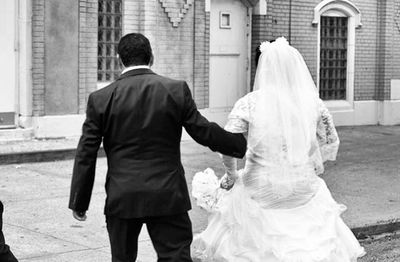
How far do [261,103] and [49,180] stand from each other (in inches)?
219

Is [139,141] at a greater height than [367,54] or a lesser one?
lesser

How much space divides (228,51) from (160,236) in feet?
39.9

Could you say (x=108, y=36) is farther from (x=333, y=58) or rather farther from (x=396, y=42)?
(x=396, y=42)

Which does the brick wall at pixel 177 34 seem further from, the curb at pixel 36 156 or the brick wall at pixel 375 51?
the brick wall at pixel 375 51

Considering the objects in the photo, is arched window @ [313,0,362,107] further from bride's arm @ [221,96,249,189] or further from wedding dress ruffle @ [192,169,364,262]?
bride's arm @ [221,96,249,189]

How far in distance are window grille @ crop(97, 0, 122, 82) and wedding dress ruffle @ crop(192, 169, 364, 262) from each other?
28.2 feet

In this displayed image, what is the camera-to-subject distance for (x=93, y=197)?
1045cm

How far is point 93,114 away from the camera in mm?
5395

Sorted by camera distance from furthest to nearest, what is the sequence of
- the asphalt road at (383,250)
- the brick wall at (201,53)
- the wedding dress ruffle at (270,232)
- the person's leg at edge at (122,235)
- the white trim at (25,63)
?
the brick wall at (201,53) → the white trim at (25,63) → the asphalt road at (383,250) → the wedding dress ruffle at (270,232) → the person's leg at edge at (122,235)

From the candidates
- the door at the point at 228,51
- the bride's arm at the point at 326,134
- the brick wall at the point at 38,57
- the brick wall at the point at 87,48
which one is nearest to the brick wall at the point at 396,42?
the door at the point at 228,51

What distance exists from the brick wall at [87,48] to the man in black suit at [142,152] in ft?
29.9

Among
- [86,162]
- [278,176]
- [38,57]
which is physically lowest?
[278,176]

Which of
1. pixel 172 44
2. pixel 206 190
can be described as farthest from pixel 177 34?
pixel 206 190

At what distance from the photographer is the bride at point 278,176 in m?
6.41
